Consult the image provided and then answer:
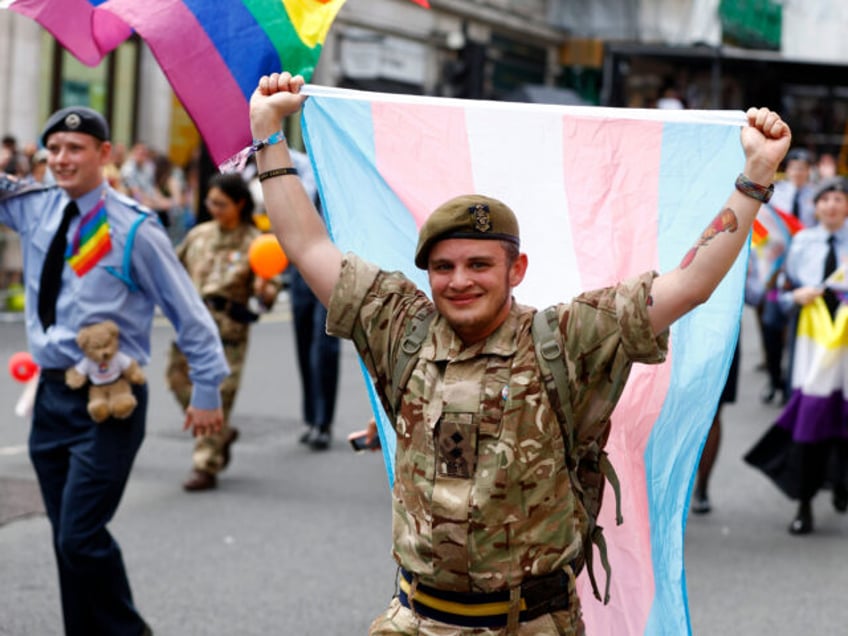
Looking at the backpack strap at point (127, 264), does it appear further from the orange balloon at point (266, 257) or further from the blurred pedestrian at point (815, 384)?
the blurred pedestrian at point (815, 384)

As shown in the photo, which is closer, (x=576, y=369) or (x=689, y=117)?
(x=576, y=369)

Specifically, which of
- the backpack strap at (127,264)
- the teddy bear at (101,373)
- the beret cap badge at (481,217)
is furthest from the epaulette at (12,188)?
the beret cap badge at (481,217)

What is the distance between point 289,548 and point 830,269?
385 cm

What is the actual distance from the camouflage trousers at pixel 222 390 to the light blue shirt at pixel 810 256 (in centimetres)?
345

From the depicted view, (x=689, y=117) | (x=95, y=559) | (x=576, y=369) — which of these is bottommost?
(x=95, y=559)

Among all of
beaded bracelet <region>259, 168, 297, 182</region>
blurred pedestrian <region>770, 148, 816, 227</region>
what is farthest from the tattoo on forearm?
blurred pedestrian <region>770, 148, 816, 227</region>

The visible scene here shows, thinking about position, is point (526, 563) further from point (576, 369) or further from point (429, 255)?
point (429, 255)

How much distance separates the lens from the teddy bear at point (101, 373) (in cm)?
541

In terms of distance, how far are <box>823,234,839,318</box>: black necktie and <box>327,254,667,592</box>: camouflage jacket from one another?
232 inches

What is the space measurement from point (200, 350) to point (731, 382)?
4039 mm

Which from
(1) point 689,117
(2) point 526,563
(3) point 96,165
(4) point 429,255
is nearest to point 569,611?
(2) point 526,563

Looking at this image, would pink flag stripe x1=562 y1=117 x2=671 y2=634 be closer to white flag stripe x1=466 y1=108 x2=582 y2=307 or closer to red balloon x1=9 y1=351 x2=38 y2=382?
white flag stripe x1=466 y1=108 x2=582 y2=307

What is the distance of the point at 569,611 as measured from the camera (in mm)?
3713

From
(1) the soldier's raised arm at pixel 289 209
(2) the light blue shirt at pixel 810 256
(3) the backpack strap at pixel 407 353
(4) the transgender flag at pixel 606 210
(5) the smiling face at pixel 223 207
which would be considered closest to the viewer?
(3) the backpack strap at pixel 407 353
